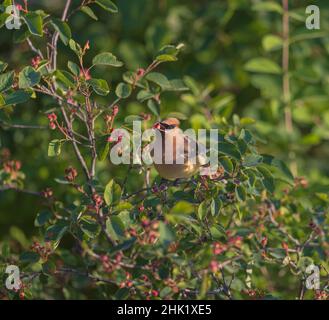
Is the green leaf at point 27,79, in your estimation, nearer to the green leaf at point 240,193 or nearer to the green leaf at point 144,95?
the green leaf at point 144,95

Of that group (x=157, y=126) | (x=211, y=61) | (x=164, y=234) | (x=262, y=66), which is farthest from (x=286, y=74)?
(x=164, y=234)

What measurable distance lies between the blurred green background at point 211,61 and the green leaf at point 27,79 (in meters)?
1.50

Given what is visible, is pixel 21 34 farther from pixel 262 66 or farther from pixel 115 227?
pixel 262 66

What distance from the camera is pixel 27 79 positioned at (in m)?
2.19

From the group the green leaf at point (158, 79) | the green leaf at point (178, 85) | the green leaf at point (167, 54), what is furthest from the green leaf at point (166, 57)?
the green leaf at point (178, 85)

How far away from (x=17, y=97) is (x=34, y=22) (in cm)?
27

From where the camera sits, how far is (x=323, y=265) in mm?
2387

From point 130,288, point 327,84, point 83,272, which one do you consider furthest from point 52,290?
point 327,84

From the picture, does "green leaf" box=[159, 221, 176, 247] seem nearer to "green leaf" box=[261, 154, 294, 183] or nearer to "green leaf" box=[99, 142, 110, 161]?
"green leaf" box=[99, 142, 110, 161]

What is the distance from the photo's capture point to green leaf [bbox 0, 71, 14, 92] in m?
2.23

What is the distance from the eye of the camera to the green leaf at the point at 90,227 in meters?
2.25

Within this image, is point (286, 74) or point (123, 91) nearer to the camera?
point (123, 91)

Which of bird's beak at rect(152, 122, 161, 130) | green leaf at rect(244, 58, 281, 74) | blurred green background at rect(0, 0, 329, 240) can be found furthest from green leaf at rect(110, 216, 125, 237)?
green leaf at rect(244, 58, 281, 74)
